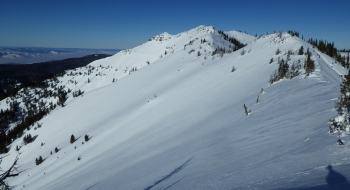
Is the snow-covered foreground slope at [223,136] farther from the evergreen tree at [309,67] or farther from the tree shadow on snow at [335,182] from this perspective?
the evergreen tree at [309,67]

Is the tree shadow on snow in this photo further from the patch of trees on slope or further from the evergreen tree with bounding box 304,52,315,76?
the patch of trees on slope

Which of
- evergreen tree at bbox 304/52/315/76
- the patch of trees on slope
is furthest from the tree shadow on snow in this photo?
the patch of trees on slope

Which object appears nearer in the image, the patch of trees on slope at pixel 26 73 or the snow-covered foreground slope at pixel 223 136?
the snow-covered foreground slope at pixel 223 136

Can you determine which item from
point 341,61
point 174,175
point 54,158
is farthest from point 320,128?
point 54,158

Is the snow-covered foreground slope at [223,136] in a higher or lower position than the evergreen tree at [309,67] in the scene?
lower

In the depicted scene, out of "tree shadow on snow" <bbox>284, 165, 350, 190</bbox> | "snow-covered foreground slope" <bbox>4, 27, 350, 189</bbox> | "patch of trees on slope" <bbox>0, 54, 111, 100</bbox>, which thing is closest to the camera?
"tree shadow on snow" <bbox>284, 165, 350, 190</bbox>

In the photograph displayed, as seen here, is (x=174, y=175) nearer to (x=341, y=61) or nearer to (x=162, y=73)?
(x=341, y=61)

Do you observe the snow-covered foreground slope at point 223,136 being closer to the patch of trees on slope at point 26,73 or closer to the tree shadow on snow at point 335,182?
the tree shadow on snow at point 335,182

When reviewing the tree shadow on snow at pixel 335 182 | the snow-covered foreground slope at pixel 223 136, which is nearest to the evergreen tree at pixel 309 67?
the snow-covered foreground slope at pixel 223 136

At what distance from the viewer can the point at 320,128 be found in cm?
339

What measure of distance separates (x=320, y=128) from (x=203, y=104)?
542 cm

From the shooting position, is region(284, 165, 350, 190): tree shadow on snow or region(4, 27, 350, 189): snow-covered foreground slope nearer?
region(284, 165, 350, 190): tree shadow on snow

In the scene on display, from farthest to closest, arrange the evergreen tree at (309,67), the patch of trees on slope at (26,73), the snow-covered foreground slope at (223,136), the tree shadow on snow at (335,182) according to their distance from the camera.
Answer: the patch of trees on slope at (26,73) → the evergreen tree at (309,67) → the snow-covered foreground slope at (223,136) → the tree shadow on snow at (335,182)

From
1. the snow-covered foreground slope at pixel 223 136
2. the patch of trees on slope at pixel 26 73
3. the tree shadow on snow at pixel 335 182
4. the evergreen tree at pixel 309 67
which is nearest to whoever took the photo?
the tree shadow on snow at pixel 335 182
